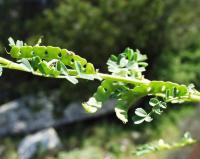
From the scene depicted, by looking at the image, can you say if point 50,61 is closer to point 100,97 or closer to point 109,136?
point 100,97

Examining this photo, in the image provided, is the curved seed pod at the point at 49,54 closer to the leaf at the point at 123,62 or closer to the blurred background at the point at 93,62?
the leaf at the point at 123,62

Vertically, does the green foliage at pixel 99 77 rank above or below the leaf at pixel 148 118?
above

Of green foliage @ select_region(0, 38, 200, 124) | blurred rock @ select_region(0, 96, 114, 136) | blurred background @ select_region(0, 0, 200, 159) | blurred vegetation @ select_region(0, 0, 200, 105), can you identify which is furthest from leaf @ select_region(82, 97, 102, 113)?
blurred rock @ select_region(0, 96, 114, 136)

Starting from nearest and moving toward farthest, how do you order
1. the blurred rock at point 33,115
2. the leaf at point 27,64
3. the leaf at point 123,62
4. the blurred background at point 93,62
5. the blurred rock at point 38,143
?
the leaf at point 27,64 → the leaf at point 123,62 → the blurred rock at point 38,143 → the blurred background at point 93,62 → the blurred rock at point 33,115

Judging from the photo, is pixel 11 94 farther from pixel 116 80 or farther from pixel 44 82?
pixel 116 80

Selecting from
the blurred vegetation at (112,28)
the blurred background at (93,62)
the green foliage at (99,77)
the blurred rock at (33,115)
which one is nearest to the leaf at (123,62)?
the green foliage at (99,77)

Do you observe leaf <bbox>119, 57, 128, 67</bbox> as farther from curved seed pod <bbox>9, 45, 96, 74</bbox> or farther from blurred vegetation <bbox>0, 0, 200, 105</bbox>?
blurred vegetation <bbox>0, 0, 200, 105</bbox>

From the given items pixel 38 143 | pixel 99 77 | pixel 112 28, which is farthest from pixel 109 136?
pixel 99 77
